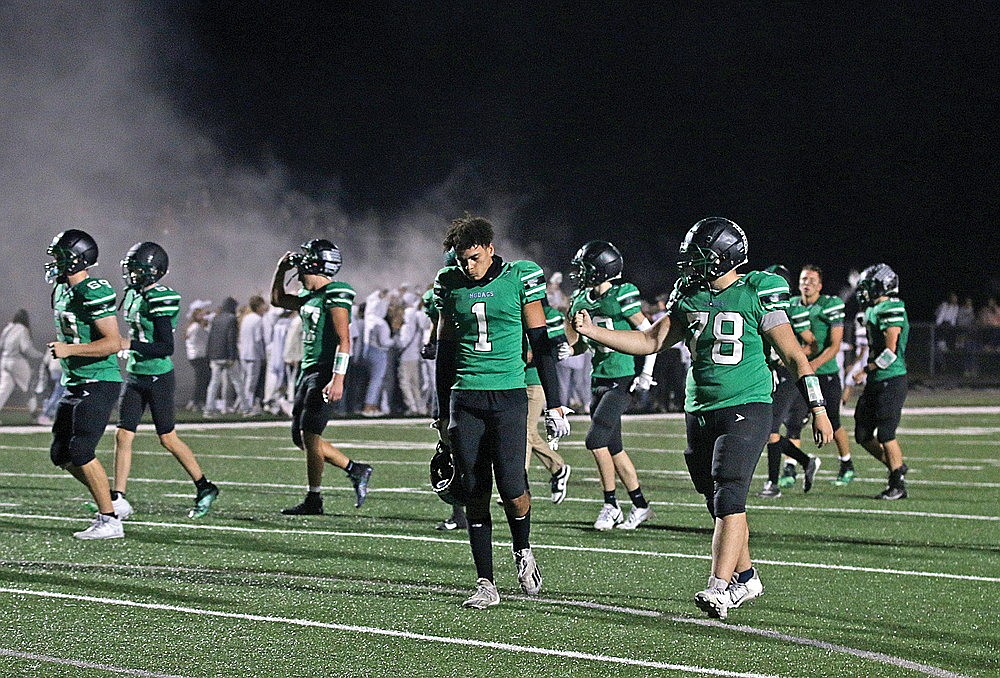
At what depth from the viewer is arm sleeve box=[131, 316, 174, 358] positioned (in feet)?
30.8

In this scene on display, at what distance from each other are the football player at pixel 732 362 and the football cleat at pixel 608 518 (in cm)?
279

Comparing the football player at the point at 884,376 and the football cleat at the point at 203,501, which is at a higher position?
the football player at the point at 884,376

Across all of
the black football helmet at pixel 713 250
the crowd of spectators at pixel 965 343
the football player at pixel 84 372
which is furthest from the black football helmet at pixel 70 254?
the crowd of spectators at pixel 965 343

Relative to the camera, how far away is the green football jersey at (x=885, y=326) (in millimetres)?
11320

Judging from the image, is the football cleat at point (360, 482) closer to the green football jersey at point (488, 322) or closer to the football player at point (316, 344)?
the football player at point (316, 344)

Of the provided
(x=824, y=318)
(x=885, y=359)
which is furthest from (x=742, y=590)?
(x=824, y=318)

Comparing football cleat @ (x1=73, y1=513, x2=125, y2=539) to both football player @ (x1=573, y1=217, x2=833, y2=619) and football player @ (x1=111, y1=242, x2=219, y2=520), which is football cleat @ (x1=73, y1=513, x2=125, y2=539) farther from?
football player @ (x1=573, y1=217, x2=833, y2=619)

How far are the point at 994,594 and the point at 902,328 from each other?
4.53m

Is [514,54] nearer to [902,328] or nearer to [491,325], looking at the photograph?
[902,328]

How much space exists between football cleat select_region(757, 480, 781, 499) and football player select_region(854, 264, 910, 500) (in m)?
0.74

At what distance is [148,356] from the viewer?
369 inches

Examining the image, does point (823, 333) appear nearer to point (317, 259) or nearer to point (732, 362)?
point (317, 259)

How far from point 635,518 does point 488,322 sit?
10.1ft

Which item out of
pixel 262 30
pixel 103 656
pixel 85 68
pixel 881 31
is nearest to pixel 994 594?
pixel 103 656
